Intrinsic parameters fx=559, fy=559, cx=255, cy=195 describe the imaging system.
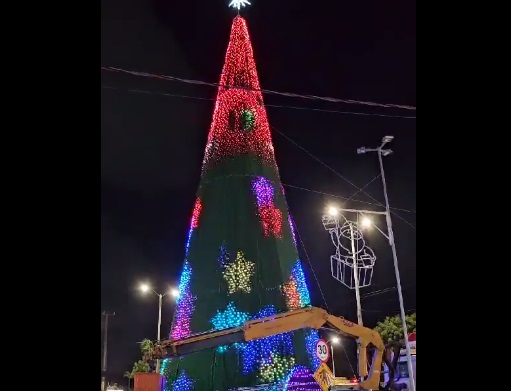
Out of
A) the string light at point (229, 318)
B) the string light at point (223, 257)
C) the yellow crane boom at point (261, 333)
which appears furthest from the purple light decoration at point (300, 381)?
the string light at point (223, 257)

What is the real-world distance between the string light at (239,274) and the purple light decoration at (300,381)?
235 centimetres

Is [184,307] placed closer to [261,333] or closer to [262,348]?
[262,348]

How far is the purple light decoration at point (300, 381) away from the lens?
13500 mm

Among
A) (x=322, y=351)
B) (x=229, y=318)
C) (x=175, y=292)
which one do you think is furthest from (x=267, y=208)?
(x=175, y=292)

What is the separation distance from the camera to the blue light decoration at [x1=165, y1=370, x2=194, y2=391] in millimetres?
14302

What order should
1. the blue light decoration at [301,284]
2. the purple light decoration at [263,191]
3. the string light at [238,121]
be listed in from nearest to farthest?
the blue light decoration at [301,284] → the purple light decoration at [263,191] → the string light at [238,121]

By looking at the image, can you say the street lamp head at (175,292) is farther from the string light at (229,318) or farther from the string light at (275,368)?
the string light at (275,368)

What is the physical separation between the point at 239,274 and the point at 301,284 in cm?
193

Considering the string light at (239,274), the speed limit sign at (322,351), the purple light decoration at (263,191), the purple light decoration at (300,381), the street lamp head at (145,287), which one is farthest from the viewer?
the street lamp head at (145,287)

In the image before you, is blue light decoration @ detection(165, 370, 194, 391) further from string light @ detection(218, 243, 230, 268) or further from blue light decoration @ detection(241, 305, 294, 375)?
string light @ detection(218, 243, 230, 268)

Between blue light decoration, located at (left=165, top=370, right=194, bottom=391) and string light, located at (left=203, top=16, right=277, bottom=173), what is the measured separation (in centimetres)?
582

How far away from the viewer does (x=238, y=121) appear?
645 inches
